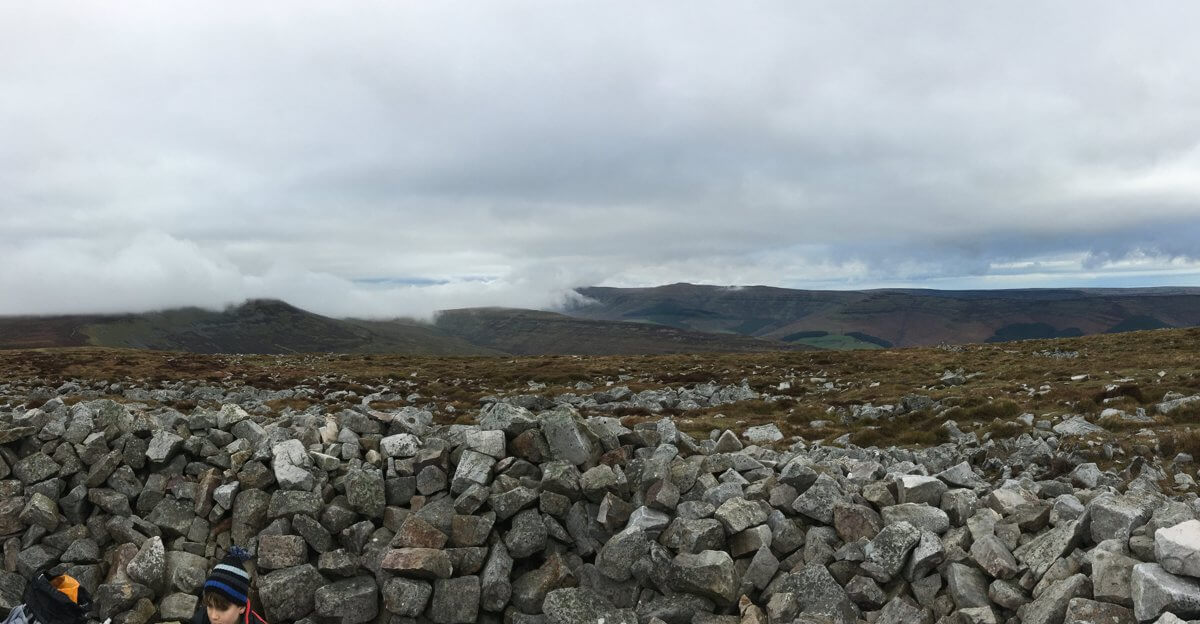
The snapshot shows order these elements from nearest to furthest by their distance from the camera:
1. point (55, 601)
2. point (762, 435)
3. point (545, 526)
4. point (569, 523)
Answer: point (55, 601) → point (545, 526) → point (569, 523) → point (762, 435)

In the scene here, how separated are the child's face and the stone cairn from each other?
2379 mm

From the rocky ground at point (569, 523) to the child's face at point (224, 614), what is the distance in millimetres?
2354

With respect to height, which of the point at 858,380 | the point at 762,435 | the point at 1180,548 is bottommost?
the point at 858,380

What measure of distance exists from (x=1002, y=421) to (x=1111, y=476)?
620cm

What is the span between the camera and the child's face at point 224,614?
23.0 feet

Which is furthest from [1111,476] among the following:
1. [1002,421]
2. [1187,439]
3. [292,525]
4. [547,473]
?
[292,525]

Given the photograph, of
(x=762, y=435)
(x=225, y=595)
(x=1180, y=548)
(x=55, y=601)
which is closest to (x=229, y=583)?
(x=225, y=595)

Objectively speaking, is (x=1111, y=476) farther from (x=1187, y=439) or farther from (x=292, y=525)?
(x=292, y=525)

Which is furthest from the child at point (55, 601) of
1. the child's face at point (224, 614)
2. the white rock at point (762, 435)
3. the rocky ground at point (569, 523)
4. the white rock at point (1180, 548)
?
the white rock at point (762, 435)

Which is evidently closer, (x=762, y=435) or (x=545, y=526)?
(x=545, y=526)

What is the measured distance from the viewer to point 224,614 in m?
7.00

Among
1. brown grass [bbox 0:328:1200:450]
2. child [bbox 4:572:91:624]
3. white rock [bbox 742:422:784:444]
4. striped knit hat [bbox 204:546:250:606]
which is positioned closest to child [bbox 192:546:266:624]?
striped knit hat [bbox 204:546:250:606]

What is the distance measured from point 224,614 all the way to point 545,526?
4.42 meters

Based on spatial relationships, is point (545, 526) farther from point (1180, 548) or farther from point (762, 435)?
point (762, 435)
